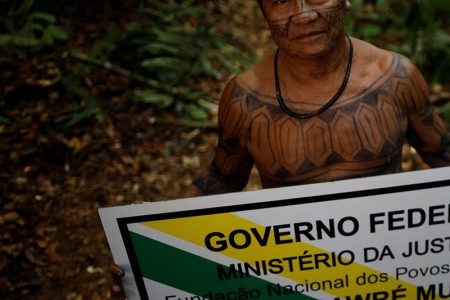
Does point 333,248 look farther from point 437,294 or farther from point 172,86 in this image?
point 172,86

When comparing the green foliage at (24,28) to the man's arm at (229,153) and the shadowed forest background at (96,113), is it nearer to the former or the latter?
the shadowed forest background at (96,113)

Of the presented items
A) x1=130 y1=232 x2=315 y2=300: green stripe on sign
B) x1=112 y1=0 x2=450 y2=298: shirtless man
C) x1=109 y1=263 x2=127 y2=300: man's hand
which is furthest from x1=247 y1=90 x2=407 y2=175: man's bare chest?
x1=109 y1=263 x2=127 y2=300: man's hand

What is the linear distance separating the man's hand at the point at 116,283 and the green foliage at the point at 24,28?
2449 mm

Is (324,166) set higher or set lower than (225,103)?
lower

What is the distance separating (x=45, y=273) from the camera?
2.61 meters

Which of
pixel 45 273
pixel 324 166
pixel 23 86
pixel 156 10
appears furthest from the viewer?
pixel 156 10

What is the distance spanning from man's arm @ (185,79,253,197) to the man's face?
0.69 ft

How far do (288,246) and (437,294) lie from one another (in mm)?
385

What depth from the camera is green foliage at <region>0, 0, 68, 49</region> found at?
10.8 ft

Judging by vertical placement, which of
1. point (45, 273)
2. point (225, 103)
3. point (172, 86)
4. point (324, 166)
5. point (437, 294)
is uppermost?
point (225, 103)

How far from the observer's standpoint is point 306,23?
115cm

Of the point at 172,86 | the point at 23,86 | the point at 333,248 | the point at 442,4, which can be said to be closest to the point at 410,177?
the point at 333,248

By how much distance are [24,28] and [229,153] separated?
2459mm

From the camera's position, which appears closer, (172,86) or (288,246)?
(288,246)
